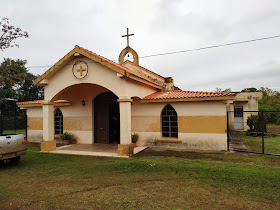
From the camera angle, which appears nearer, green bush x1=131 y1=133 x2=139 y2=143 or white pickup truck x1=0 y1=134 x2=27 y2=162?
white pickup truck x1=0 y1=134 x2=27 y2=162

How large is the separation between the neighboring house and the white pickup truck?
8.79 ft

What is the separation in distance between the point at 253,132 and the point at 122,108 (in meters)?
6.30

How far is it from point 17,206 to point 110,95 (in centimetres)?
819

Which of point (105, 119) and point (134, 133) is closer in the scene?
point (134, 133)

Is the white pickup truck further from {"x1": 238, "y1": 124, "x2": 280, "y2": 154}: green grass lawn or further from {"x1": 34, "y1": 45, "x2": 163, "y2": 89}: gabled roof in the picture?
{"x1": 238, "y1": 124, "x2": 280, "y2": 154}: green grass lawn

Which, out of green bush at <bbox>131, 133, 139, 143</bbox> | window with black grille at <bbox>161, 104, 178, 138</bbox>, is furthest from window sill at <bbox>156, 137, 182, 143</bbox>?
green bush at <bbox>131, 133, 139, 143</bbox>

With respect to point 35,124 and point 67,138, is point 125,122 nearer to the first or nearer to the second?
point 67,138

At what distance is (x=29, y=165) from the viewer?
720 centimetres

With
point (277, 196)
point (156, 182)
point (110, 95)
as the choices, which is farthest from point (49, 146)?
point (277, 196)

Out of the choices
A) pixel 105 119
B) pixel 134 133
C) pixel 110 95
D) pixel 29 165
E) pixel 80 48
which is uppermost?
pixel 80 48

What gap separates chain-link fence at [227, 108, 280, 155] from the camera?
30.2ft

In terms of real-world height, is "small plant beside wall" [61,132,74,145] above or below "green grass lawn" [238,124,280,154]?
above

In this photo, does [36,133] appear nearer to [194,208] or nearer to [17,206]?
[17,206]

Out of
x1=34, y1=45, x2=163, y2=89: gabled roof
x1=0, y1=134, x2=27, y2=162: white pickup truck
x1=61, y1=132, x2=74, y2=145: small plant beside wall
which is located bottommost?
x1=61, y1=132, x2=74, y2=145: small plant beside wall
